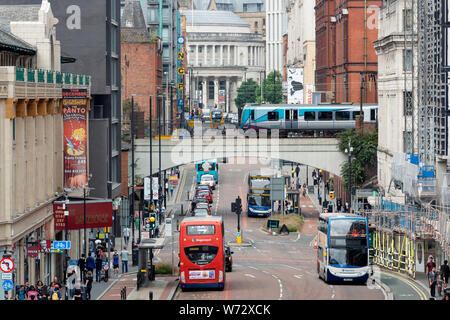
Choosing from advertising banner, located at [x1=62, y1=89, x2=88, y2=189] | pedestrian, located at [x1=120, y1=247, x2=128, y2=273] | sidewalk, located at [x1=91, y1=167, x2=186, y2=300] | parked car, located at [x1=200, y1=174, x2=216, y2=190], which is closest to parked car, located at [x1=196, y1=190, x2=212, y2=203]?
parked car, located at [x1=200, y1=174, x2=216, y2=190]

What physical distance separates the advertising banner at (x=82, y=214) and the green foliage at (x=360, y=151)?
3589 cm

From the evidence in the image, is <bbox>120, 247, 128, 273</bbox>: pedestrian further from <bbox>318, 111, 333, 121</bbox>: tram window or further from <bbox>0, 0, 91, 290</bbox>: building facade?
<bbox>318, 111, 333, 121</bbox>: tram window

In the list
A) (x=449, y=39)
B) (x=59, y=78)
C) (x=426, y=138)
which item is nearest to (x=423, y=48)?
(x=449, y=39)

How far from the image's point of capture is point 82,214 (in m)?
43.7

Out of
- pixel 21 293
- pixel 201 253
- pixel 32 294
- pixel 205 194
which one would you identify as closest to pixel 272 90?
pixel 205 194

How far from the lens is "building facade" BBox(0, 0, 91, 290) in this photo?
33.9 metres

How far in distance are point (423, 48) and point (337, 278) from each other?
22.1 m

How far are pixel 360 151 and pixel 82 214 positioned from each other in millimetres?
39921

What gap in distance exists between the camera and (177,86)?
135 m

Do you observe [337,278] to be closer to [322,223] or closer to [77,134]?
[322,223]

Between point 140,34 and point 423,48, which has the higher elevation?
point 140,34

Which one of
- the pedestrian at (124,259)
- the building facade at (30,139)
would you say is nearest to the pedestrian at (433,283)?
the building facade at (30,139)
